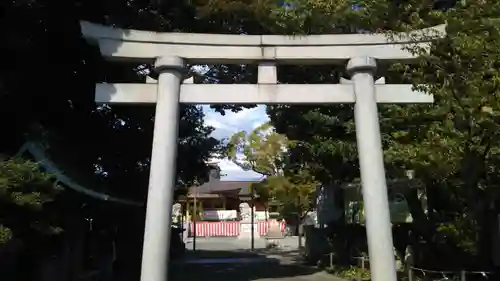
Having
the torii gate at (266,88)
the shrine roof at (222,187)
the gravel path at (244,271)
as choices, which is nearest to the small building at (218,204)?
the shrine roof at (222,187)

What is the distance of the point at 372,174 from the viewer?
999 cm

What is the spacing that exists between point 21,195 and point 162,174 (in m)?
2.29

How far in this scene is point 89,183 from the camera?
→ 495 inches

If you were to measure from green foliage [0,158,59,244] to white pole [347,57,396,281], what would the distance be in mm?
5431

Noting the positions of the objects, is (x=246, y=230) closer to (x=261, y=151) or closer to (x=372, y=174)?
(x=261, y=151)

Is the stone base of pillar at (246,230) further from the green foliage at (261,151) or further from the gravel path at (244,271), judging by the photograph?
the gravel path at (244,271)

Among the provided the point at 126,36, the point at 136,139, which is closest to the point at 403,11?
the point at 126,36

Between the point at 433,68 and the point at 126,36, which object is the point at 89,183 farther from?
the point at 433,68

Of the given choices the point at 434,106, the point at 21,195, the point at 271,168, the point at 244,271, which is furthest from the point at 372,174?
the point at 271,168

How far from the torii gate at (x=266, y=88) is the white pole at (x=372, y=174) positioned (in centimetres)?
2

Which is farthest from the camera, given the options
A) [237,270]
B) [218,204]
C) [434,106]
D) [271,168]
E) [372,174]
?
[218,204]

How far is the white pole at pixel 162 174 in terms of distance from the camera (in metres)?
9.40

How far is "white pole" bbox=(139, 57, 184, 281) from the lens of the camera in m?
9.40

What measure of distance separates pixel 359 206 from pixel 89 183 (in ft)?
37.4
